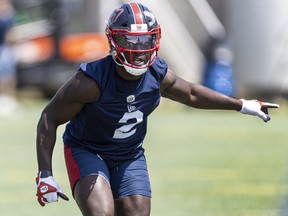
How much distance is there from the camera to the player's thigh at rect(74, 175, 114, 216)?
5751mm

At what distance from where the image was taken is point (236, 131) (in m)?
14.7

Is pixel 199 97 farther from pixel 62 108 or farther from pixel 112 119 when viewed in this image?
pixel 62 108

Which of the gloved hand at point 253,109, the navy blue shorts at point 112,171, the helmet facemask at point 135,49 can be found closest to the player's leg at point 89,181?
the navy blue shorts at point 112,171

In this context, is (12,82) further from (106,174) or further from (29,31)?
(106,174)

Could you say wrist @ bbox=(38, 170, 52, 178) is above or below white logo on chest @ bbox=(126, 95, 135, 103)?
below

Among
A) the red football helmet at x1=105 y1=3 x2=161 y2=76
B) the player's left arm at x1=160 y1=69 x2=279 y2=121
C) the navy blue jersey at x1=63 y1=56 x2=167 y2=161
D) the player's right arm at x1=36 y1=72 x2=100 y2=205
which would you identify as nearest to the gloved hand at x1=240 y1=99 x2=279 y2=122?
the player's left arm at x1=160 y1=69 x2=279 y2=121

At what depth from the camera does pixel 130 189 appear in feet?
20.0

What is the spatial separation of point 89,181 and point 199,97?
114 centimetres

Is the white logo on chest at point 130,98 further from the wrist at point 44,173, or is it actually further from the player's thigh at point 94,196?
the wrist at point 44,173

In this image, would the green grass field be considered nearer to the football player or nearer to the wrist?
the football player

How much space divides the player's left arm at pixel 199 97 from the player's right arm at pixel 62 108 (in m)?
0.64

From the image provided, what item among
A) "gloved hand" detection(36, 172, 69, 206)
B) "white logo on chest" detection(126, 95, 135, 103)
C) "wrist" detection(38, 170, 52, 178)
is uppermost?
"white logo on chest" detection(126, 95, 135, 103)

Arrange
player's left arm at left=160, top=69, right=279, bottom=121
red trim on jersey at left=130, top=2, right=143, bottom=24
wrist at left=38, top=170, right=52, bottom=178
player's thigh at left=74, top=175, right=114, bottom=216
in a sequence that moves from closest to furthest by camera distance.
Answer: player's thigh at left=74, top=175, right=114, bottom=216
wrist at left=38, top=170, right=52, bottom=178
red trim on jersey at left=130, top=2, right=143, bottom=24
player's left arm at left=160, top=69, right=279, bottom=121

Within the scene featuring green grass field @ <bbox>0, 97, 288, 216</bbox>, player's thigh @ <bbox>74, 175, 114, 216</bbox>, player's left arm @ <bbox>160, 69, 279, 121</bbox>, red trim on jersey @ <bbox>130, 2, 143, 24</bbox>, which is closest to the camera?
player's thigh @ <bbox>74, 175, 114, 216</bbox>
